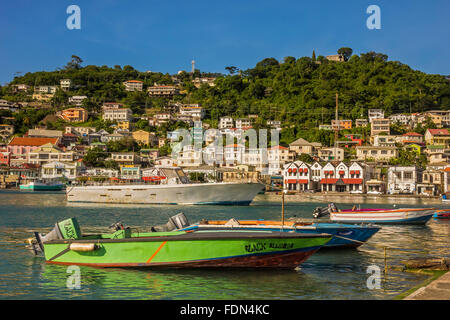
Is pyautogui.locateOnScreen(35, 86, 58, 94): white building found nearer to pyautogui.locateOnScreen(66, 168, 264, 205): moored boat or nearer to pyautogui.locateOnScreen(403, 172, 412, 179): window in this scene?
pyautogui.locateOnScreen(66, 168, 264, 205): moored boat

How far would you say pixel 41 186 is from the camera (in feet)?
320

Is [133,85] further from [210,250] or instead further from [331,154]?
[210,250]

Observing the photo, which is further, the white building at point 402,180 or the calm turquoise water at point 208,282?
the white building at point 402,180

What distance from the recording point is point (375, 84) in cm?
14150

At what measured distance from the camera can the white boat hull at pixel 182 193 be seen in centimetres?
4878

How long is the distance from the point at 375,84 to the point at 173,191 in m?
111

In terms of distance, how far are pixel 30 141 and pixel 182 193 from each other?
84.7 meters

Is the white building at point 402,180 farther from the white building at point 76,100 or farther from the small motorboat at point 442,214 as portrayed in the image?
the white building at point 76,100

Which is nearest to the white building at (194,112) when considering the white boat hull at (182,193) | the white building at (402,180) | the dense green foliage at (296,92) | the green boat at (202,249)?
the dense green foliage at (296,92)

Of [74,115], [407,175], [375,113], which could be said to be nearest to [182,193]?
[407,175]

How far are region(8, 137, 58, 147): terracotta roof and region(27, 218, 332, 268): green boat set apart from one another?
4463 inches

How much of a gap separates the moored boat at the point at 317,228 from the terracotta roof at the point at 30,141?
362ft
